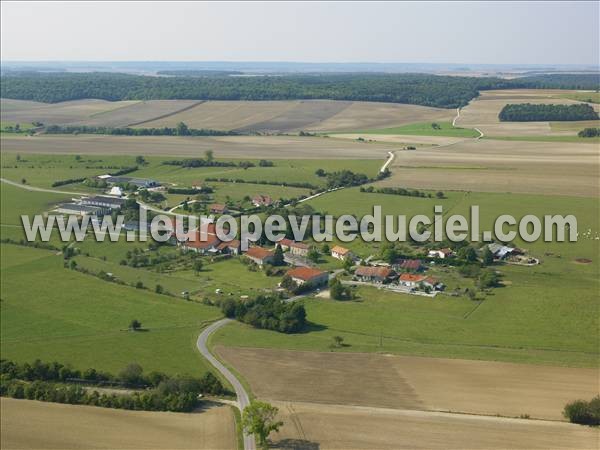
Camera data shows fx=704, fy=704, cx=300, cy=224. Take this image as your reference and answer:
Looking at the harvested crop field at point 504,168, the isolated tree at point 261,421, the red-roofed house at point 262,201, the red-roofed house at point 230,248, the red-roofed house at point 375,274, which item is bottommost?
the isolated tree at point 261,421

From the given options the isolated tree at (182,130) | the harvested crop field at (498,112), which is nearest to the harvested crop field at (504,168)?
the harvested crop field at (498,112)

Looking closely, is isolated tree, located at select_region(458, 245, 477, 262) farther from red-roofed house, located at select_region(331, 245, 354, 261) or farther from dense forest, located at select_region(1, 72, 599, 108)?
dense forest, located at select_region(1, 72, 599, 108)

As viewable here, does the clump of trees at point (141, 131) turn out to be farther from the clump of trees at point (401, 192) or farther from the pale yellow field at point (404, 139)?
the clump of trees at point (401, 192)

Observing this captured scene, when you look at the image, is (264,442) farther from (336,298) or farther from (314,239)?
(314,239)

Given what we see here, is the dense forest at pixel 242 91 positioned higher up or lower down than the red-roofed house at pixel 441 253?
higher up

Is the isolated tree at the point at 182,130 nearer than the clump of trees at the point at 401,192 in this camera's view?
No

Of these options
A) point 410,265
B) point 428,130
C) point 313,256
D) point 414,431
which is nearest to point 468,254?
point 410,265

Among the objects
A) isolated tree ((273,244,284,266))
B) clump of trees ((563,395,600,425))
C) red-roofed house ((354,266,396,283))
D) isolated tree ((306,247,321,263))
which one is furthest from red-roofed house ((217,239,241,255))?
clump of trees ((563,395,600,425))
